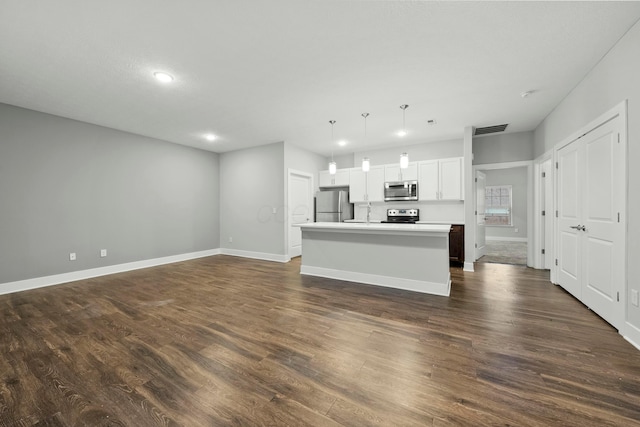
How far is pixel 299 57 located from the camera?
260 centimetres

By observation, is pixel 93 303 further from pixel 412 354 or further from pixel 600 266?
pixel 600 266

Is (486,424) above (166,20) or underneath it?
underneath

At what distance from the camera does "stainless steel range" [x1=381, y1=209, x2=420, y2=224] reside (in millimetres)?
5902

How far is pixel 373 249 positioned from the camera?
3.90 meters

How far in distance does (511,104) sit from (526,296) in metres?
2.76

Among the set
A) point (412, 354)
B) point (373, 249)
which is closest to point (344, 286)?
point (373, 249)

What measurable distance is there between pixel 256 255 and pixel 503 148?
5965 millimetres

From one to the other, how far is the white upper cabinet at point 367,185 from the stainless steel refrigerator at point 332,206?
0.88 feet

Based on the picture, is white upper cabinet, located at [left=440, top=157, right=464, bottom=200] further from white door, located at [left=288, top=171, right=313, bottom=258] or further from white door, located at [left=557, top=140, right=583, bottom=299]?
white door, located at [left=288, top=171, right=313, bottom=258]

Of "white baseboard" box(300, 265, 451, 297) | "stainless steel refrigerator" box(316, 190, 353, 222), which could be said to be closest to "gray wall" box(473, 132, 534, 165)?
"stainless steel refrigerator" box(316, 190, 353, 222)

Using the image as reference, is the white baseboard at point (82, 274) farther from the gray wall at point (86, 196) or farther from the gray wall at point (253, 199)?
the gray wall at point (253, 199)

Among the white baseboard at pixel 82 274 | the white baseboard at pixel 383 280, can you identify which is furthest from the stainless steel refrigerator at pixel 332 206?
the white baseboard at pixel 82 274

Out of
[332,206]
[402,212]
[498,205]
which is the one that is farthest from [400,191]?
[498,205]

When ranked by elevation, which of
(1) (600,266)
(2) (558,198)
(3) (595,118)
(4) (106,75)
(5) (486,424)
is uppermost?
(4) (106,75)
